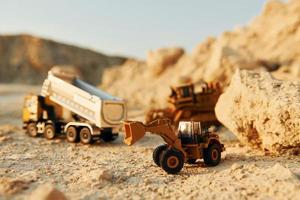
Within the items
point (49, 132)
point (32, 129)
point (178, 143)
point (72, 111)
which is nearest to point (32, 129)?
point (32, 129)

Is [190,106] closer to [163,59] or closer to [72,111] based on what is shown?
[72,111]

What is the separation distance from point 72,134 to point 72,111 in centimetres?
99

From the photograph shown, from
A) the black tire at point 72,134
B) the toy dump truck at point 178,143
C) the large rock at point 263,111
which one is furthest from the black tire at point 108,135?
the toy dump truck at point 178,143

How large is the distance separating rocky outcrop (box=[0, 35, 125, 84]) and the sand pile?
864 inches

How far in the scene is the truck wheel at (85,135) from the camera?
12445 millimetres

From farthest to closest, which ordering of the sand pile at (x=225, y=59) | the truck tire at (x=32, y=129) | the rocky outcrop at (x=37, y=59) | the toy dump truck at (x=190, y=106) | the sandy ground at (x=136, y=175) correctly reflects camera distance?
the rocky outcrop at (x=37, y=59)
the sand pile at (x=225, y=59)
the toy dump truck at (x=190, y=106)
the truck tire at (x=32, y=129)
the sandy ground at (x=136, y=175)

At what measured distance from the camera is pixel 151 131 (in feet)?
26.9

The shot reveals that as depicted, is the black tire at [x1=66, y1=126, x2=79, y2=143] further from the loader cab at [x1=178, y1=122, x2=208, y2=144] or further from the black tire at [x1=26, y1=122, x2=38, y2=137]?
the loader cab at [x1=178, y1=122, x2=208, y2=144]

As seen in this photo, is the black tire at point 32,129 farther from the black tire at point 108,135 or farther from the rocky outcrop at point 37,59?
the rocky outcrop at point 37,59

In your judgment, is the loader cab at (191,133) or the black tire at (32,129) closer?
the loader cab at (191,133)

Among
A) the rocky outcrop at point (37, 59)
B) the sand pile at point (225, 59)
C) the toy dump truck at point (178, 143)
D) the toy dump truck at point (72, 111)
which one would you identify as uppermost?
the rocky outcrop at point (37, 59)

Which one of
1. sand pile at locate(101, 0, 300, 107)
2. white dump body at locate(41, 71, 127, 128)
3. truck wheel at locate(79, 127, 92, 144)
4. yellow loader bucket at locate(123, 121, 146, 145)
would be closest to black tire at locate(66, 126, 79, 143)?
truck wheel at locate(79, 127, 92, 144)

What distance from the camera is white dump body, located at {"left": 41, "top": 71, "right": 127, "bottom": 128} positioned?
12.5 meters

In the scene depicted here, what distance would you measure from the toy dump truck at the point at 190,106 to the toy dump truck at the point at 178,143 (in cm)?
746
